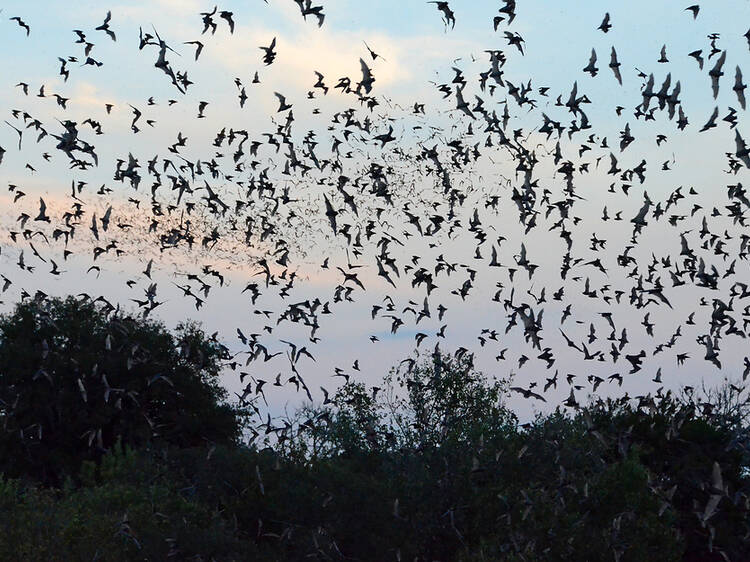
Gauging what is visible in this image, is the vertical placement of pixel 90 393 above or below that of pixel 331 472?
above

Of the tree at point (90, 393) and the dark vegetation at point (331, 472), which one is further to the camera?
the tree at point (90, 393)

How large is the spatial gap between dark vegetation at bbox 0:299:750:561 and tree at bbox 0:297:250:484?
0.13m

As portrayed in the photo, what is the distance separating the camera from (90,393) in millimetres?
66750

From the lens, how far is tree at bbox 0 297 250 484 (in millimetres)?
64500

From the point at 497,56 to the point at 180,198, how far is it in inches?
503

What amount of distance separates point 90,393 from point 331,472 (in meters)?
23.8

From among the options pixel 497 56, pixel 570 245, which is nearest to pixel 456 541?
pixel 570 245

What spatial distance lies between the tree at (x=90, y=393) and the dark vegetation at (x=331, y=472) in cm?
13

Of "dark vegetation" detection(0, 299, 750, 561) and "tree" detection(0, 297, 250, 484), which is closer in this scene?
"dark vegetation" detection(0, 299, 750, 561)

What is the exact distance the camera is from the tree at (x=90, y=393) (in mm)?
64500

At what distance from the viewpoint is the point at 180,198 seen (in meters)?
38.3

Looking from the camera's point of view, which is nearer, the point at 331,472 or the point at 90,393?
the point at 331,472

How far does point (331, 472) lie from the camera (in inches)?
1957

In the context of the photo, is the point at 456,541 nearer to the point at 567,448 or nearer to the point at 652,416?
the point at 567,448
